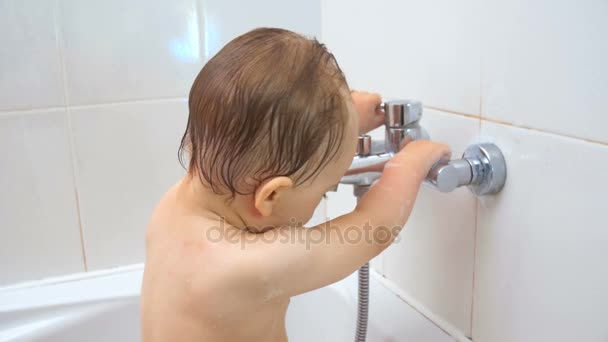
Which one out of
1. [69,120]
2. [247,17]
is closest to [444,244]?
[247,17]

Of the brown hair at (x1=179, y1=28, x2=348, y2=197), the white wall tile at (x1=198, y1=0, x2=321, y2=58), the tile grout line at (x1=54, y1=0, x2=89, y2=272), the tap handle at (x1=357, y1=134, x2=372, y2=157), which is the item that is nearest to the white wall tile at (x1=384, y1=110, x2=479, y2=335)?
the tap handle at (x1=357, y1=134, x2=372, y2=157)

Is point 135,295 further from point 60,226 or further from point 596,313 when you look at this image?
point 596,313

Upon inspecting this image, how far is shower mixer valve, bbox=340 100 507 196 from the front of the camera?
2.19ft

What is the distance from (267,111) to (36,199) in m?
0.64

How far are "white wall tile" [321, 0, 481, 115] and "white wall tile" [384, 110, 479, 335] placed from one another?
0.03 meters

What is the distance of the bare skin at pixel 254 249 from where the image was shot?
23.2 inches

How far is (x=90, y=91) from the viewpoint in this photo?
3.26ft

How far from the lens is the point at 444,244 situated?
79 cm

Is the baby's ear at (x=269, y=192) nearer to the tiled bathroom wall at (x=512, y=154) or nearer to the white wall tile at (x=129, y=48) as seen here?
the tiled bathroom wall at (x=512, y=154)

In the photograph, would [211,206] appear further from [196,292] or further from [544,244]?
[544,244]

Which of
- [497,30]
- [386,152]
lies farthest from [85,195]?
[497,30]

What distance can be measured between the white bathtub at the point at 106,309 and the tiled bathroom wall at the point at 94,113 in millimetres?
42

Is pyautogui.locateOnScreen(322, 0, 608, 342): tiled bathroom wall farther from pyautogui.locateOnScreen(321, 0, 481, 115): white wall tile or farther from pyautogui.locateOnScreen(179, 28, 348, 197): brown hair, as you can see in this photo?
pyautogui.locateOnScreen(179, 28, 348, 197): brown hair

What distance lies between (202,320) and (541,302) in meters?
0.36
